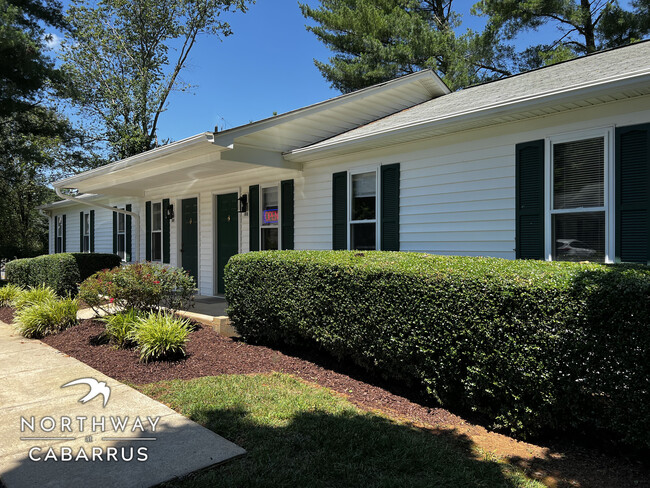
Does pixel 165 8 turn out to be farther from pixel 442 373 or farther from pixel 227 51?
pixel 442 373

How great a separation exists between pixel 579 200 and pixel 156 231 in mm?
10403

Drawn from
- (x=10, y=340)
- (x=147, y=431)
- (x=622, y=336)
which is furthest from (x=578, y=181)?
(x=10, y=340)

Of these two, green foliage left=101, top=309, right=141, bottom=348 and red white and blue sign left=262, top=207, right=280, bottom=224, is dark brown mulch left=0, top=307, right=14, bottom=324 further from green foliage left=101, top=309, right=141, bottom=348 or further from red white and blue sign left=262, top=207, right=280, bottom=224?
red white and blue sign left=262, top=207, right=280, bottom=224

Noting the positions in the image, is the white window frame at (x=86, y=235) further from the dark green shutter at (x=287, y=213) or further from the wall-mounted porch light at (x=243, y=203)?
the dark green shutter at (x=287, y=213)

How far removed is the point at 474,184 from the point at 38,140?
56.1ft

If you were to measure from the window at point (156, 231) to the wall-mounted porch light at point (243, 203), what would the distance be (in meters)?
3.80

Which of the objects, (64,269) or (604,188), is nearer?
(604,188)

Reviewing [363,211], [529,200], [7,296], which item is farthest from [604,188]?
[7,296]

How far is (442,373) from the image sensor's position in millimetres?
3818

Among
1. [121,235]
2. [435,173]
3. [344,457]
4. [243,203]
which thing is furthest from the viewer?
[121,235]

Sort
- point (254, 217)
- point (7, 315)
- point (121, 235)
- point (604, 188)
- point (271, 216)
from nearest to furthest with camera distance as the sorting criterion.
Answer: point (604, 188), point (271, 216), point (7, 315), point (254, 217), point (121, 235)

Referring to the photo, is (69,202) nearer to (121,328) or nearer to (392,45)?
(121,328)

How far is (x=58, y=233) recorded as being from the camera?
59.6 feet

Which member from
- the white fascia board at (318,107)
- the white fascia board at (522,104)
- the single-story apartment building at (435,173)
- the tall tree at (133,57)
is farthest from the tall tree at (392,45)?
the white fascia board at (522,104)
